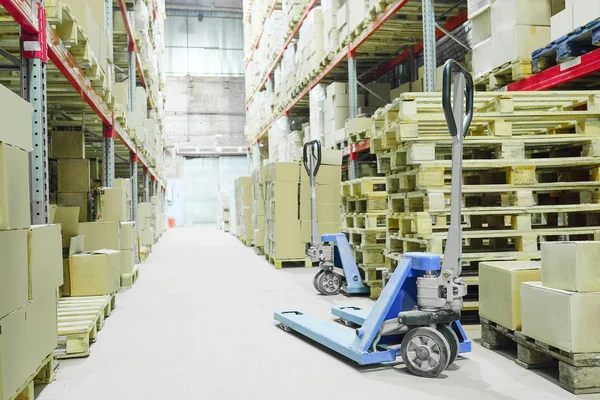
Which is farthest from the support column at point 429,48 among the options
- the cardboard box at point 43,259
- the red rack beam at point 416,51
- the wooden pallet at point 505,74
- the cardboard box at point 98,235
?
the cardboard box at point 43,259

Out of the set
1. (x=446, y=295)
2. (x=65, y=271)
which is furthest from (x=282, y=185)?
(x=446, y=295)

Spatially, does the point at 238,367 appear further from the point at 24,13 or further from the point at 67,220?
the point at 67,220

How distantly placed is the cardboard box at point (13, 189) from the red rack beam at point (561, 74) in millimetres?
4202

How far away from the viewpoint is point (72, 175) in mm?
6445

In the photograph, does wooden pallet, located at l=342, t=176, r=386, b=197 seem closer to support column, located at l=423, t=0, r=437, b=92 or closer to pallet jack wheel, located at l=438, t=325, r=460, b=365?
support column, located at l=423, t=0, r=437, b=92

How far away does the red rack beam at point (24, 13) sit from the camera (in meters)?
3.26

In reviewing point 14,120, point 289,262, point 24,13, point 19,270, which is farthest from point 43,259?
point 289,262

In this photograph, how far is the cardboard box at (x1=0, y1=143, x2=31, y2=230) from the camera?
2449 millimetres

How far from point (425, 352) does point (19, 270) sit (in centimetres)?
227

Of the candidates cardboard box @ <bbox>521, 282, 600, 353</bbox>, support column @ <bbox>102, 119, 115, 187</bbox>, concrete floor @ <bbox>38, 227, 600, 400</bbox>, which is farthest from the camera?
support column @ <bbox>102, 119, 115, 187</bbox>

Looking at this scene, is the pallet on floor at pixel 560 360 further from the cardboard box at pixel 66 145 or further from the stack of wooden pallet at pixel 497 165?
the cardboard box at pixel 66 145

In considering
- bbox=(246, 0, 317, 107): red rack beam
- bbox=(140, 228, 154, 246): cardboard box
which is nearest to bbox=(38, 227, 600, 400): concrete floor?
bbox=(140, 228, 154, 246): cardboard box

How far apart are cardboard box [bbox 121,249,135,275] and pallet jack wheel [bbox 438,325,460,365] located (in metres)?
4.98

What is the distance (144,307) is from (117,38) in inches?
257
